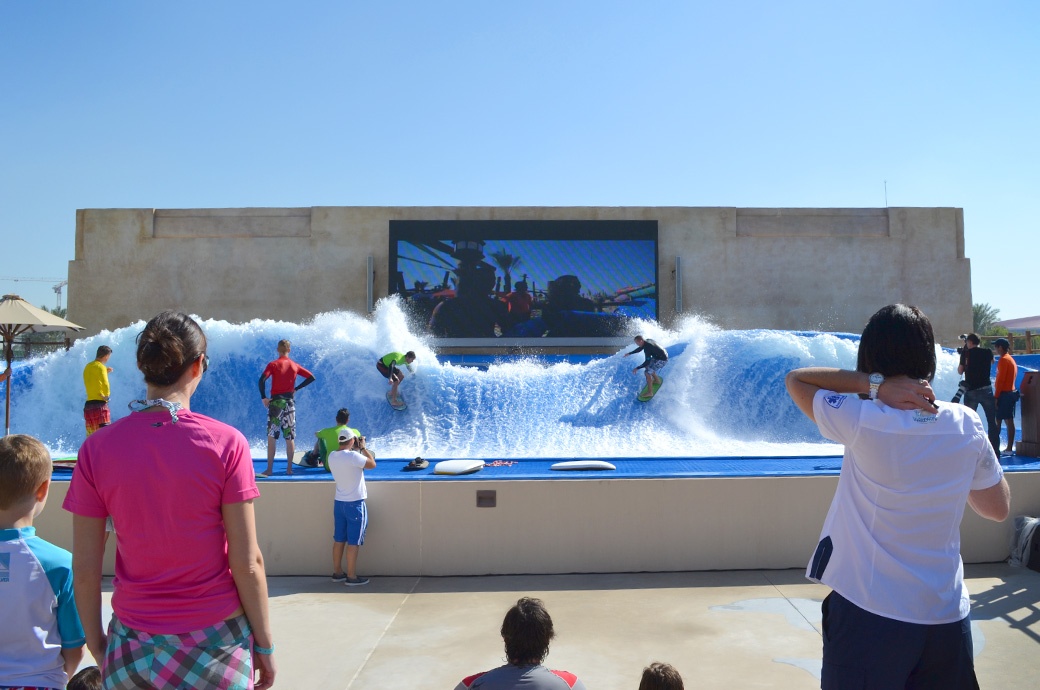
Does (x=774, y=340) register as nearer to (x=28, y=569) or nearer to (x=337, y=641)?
(x=337, y=641)

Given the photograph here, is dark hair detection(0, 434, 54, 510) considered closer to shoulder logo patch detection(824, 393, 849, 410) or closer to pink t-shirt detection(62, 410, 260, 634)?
pink t-shirt detection(62, 410, 260, 634)

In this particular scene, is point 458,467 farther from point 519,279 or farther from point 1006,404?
point 519,279

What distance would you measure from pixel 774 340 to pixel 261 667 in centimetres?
1405

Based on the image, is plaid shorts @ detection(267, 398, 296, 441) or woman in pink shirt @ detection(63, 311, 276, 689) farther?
plaid shorts @ detection(267, 398, 296, 441)

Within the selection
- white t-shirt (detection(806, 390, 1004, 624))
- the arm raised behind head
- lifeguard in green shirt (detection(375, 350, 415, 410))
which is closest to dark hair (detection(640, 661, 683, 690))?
white t-shirt (detection(806, 390, 1004, 624))

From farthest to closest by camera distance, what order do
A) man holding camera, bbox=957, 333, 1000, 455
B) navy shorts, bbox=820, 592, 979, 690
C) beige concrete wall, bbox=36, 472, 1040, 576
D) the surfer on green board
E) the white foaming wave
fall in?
the surfer on green board, the white foaming wave, man holding camera, bbox=957, 333, 1000, 455, beige concrete wall, bbox=36, 472, 1040, 576, navy shorts, bbox=820, 592, 979, 690

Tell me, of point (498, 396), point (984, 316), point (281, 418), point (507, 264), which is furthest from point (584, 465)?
point (984, 316)

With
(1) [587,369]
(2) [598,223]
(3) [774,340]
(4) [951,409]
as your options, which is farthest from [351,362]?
(4) [951,409]

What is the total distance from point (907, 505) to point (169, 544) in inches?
69.5

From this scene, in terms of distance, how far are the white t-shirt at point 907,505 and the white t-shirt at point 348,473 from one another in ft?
14.9

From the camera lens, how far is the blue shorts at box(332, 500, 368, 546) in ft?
19.8

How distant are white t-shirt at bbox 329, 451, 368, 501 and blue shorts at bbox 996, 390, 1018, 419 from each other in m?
6.87

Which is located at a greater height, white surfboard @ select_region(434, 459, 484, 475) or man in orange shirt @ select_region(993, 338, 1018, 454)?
man in orange shirt @ select_region(993, 338, 1018, 454)

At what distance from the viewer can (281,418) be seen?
804 cm
